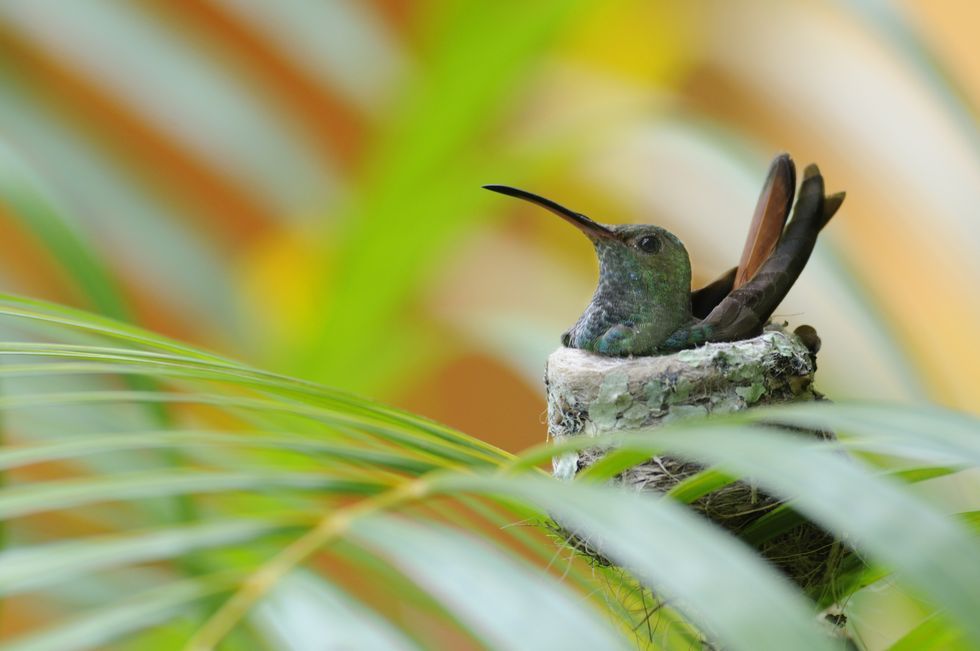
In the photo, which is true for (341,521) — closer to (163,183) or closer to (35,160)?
(35,160)

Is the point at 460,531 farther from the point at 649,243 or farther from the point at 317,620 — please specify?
the point at 649,243

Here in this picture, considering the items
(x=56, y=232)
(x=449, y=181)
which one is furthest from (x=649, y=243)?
(x=56, y=232)

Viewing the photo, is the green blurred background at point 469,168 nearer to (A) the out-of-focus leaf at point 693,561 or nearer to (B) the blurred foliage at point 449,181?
(B) the blurred foliage at point 449,181

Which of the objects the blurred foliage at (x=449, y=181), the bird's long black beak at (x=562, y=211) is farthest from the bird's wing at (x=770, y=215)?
the blurred foliage at (x=449, y=181)

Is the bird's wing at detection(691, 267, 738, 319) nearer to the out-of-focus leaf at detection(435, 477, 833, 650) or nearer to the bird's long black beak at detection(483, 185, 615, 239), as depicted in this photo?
the bird's long black beak at detection(483, 185, 615, 239)

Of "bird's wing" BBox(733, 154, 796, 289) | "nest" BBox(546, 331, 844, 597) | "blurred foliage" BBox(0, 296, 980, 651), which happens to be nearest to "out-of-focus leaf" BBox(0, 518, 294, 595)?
→ "blurred foliage" BBox(0, 296, 980, 651)

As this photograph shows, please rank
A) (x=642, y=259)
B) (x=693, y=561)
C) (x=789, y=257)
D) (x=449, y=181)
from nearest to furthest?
(x=693, y=561) < (x=789, y=257) < (x=642, y=259) < (x=449, y=181)

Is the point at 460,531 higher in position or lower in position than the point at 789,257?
lower

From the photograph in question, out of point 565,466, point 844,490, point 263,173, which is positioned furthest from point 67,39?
point 844,490
